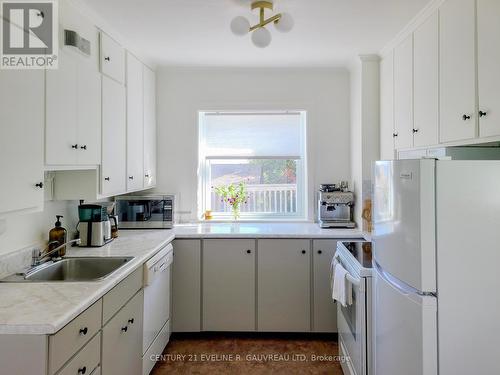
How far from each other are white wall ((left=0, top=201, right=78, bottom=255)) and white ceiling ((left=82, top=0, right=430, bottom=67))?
4.40ft

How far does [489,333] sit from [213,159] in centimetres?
268

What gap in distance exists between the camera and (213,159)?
3.47m

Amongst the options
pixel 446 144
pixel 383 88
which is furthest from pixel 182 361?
pixel 383 88

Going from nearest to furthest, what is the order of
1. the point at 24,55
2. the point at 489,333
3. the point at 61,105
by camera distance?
1. the point at 489,333
2. the point at 24,55
3. the point at 61,105

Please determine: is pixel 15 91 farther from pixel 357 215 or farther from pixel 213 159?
pixel 357 215

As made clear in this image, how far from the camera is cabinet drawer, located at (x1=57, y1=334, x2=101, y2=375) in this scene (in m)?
1.29

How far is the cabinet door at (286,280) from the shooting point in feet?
9.13

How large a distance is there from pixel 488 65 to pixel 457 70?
24 centimetres

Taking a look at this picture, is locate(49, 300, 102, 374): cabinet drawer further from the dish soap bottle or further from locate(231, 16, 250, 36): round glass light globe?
locate(231, 16, 250, 36): round glass light globe

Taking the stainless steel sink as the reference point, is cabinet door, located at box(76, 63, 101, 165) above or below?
above

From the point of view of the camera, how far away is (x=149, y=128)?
3.15 m

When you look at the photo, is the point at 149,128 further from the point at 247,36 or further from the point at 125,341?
the point at 125,341

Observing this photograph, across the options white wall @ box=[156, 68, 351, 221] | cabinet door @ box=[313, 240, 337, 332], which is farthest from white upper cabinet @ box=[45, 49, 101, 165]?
cabinet door @ box=[313, 240, 337, 332]

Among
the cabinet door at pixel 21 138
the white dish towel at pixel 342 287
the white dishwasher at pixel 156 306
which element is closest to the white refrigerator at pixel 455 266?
the white dish towel at pixel 342 287
